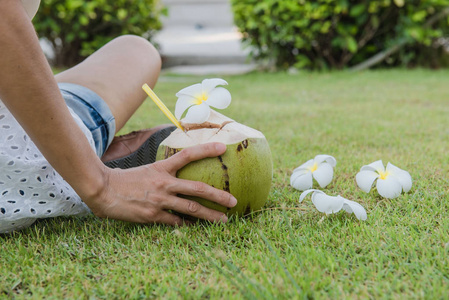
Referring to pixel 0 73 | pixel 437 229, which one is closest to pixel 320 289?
pixel 437 229

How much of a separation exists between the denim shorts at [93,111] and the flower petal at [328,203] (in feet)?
2.70

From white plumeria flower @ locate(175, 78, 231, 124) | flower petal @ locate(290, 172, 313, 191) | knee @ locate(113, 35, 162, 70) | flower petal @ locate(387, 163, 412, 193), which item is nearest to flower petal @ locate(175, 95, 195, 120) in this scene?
white plumeria flower @ locate(175, 78, 231, 124)

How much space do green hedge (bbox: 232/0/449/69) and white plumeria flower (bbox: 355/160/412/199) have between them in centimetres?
515

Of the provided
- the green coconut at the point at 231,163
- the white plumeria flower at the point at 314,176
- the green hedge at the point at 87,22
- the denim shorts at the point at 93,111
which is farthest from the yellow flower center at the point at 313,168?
the green hedge at the point at 87,22

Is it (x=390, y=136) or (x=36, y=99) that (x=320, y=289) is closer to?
(x=36, y=99)

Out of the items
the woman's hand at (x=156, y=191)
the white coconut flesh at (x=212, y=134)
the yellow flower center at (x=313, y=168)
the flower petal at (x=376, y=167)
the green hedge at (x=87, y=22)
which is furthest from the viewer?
the green hedge at (x=87, y=22)

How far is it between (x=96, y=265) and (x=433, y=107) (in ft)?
11.7

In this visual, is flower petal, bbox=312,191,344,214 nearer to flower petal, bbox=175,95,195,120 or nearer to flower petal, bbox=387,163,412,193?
flower petal, bbox=387,163,412,193

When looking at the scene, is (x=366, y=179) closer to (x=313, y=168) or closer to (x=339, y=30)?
(x=313, y=168)

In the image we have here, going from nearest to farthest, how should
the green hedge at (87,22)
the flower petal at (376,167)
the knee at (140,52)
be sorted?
the flower petal at (376,167) → the knee at (140,52) → the green hedge at (87,22)

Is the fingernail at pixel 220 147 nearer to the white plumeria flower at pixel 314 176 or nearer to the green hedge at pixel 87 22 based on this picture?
the white plumeria flower at pixel 314 176

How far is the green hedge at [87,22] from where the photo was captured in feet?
21.7

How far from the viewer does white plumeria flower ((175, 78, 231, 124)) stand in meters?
1.53

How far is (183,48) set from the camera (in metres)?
9.35
